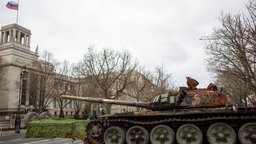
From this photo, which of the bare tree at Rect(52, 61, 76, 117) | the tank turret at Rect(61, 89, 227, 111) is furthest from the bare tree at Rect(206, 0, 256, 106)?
the bare tree at Rect(52, 61, 76, 117)

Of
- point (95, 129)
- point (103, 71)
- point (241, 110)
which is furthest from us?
point (103, 71)

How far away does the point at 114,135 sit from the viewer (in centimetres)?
1116

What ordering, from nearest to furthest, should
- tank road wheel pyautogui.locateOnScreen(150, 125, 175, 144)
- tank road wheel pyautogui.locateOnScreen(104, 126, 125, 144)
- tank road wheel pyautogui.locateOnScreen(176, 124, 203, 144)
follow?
tank road wheel pyautogui.locateOnScreen(176, 124, 203, 144) < tank road wheel pyautogui.locateOnScreen(150, 125, 175, 144) < tank road wheel pyautogui.locateOnScreen(104, 126, 125, 144)

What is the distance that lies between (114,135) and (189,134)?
121 inches

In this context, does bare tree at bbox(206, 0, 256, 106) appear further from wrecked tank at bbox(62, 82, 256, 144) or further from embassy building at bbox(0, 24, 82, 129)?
embassy building at bbox(0, 24, 82, 129)

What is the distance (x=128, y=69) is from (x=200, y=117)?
102 feet

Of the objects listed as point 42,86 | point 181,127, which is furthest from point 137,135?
point 42,86

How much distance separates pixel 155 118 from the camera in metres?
10.7

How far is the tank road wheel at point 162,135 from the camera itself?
1030 cm

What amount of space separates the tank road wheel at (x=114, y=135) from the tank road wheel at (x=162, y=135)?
1254mm

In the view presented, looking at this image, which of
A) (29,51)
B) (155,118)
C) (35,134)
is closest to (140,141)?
(155,118)

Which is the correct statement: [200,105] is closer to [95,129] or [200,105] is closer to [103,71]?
[95,129]

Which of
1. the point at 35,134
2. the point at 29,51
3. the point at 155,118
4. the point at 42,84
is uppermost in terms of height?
the point at 29,51

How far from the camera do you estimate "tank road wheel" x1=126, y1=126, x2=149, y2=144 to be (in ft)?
35.1
